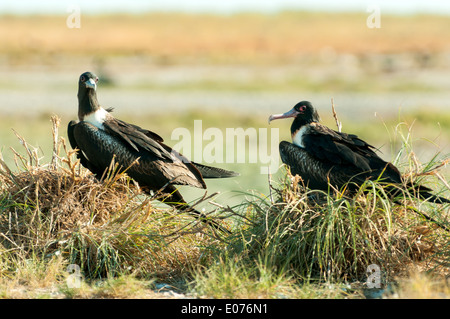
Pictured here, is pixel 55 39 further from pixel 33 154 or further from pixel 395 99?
pixel 33 154

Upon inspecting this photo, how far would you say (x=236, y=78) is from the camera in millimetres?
34688

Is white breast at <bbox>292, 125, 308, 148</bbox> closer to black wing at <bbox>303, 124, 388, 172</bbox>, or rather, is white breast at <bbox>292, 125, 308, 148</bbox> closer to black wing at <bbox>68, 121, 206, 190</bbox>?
black wing at <bbox>303, 124, 388, 172</bbox>

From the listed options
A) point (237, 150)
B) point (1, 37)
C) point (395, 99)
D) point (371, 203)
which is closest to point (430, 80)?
point (395, 99)

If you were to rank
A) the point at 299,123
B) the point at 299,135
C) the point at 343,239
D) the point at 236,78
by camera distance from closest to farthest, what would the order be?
the point at 343,239 < the point at 299,135 < the point at 299,123 < the point at 236,78

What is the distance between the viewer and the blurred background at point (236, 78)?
2141 cm

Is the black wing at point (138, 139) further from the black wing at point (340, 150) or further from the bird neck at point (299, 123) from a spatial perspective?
the black wing at point (340, 150)

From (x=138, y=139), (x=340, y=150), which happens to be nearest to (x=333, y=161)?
(x=340, y=150)

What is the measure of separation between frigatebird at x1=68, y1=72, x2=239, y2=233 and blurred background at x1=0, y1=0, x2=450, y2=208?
2.01ft

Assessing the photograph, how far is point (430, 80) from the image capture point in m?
33.4

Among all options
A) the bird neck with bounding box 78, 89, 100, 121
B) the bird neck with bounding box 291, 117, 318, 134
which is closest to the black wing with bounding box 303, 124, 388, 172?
the bird neck with bounding box 291, 117, 318, 134

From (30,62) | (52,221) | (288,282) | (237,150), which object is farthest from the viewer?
(30,62)

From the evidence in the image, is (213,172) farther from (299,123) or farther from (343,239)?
(343,239)

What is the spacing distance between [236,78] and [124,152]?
2706 centimetres

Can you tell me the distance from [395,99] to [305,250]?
2308 cm
